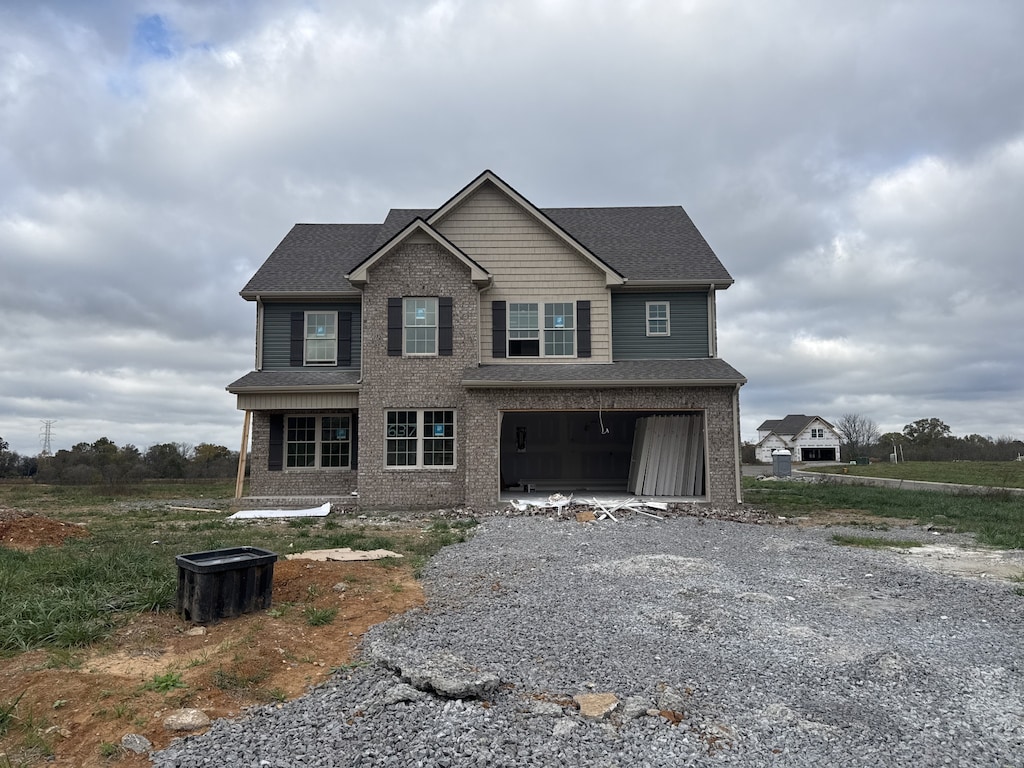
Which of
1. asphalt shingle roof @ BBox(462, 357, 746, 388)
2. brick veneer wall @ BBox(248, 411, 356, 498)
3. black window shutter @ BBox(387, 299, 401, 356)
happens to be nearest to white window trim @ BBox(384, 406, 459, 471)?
asphalt shingle roof @ BBox(462, 357, 746, 388)

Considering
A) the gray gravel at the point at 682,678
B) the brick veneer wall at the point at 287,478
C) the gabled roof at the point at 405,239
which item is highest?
the gabled roof at the point at 405,239

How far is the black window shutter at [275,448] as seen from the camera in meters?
18.5

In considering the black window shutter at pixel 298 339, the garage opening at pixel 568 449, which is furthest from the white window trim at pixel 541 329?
the black window shutter at pixel 298 339

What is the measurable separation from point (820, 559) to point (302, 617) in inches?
302

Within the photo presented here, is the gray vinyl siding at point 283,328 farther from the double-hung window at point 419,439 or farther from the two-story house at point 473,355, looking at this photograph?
the double-hung window at point 419,439

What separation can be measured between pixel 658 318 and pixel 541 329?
10.9ft

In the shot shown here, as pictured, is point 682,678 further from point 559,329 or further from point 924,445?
point 924,445

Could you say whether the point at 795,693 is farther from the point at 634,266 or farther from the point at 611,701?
the point at 634,266

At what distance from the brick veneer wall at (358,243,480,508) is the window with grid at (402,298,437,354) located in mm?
234

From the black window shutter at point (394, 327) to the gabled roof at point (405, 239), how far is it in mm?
911

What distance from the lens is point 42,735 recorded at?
408cm

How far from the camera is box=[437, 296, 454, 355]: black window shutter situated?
676 inches

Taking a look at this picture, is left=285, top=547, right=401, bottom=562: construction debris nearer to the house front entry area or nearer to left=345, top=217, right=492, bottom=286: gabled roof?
left=345, top=217, right=492, bottom=286: gabled roof

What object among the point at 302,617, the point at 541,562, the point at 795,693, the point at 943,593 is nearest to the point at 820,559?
the point at 943,593
